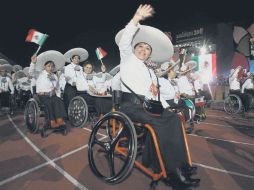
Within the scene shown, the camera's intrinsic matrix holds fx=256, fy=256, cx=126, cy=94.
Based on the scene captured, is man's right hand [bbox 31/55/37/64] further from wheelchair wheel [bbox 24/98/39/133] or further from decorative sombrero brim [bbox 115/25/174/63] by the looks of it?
decorative sombrero brim [bbox 115/25/174/63]

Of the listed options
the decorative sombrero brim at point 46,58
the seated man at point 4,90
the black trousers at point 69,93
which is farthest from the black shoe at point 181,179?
the seated man at point 4,90

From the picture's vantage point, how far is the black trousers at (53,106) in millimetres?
5652

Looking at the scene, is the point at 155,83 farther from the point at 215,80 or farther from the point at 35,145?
the point at 215,80

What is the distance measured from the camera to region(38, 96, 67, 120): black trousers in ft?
18.5

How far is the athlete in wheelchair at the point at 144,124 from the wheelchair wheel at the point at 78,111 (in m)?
2.71

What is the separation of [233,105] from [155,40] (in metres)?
7.11

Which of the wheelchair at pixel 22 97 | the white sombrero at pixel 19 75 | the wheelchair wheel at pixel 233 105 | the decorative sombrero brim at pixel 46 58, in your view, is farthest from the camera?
the white sombrero at pixel 19 75

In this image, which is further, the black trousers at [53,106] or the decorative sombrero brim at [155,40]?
the black trousers at [53,106]

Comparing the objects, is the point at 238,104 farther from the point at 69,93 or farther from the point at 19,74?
the point at 19,74

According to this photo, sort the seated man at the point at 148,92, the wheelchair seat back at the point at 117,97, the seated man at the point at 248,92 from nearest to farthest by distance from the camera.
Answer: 1. the seated man at the point at 148,92
2. the wheelchair seat back at the point at 117,97
3. the seated man at the point at 248,92

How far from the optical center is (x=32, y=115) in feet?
19.2

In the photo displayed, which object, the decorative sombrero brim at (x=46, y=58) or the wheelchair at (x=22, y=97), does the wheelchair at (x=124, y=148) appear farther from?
the wheelchair at (x=22, y=97)

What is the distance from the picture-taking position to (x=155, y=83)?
3443mm

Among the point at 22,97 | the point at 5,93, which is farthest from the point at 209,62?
the point at 5,93
